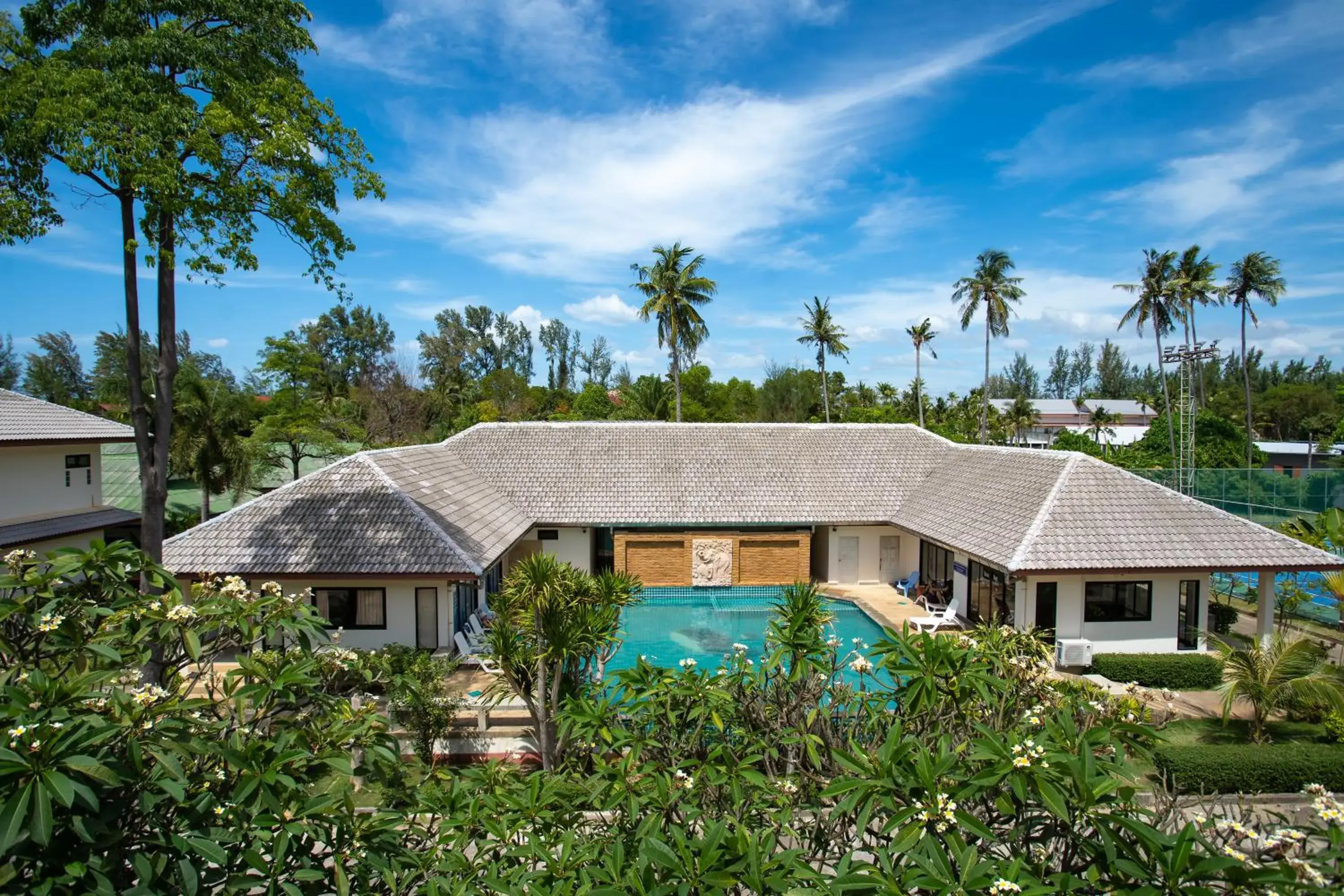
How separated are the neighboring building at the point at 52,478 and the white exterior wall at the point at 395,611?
28.9ft

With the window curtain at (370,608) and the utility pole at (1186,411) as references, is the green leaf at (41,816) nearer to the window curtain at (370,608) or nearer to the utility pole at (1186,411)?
the window curtain at (370,608)

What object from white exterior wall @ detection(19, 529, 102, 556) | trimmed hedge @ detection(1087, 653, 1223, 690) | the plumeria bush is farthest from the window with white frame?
trimmed hedge @ detection(1087, 653, 1223, 690)

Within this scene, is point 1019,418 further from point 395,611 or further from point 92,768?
point 92,768

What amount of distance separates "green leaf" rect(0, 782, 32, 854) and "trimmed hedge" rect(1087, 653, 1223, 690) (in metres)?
18.0

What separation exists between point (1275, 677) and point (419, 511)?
1745cm

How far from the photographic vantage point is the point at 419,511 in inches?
699

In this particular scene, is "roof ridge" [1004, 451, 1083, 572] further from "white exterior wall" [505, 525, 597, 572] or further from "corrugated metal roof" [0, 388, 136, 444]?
"corrugated metal roof" [0, 388, 136, 444]

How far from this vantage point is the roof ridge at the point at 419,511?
1647cm

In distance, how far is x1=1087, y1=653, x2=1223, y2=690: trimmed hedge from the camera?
51.3 ft

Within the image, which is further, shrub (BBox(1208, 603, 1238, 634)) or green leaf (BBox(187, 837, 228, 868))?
shrub (BBox(1208, 603, 1238, 634))

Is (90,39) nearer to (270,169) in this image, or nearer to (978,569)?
(270,169)

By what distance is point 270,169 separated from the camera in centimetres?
1238

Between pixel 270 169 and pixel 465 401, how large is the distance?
50.2m

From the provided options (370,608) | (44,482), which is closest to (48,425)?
(44,482)
